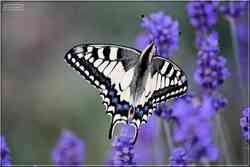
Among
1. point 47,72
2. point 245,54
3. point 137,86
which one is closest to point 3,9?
point 47,72

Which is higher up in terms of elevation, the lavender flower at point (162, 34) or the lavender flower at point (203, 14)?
the lavender flower at point (203, 14)

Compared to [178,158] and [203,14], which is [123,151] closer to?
[178,158]

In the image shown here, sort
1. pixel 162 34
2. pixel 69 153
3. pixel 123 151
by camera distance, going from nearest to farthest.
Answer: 1. pixel 123 151
2. pixel 162 34
3. pixel 69 153

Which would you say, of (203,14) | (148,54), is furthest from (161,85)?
(203,14)

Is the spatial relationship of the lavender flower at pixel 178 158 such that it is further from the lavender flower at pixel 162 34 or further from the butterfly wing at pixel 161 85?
the lavender flower at pixel 162 34

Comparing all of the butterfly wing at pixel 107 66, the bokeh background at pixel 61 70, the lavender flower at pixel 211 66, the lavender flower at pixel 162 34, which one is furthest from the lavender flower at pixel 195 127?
the bokeh background at pixel 61 70

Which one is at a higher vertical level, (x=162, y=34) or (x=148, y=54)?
(x=162, y=34)

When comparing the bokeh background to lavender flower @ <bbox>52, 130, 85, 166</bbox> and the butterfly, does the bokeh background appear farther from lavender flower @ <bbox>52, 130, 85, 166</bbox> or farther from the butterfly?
the butterfly
